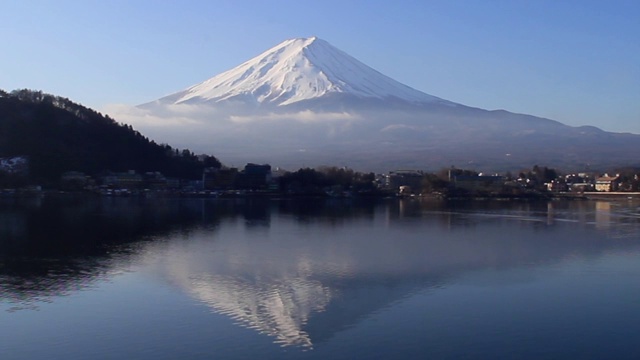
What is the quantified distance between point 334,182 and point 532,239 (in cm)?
1264

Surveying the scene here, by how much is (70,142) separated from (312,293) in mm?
15213

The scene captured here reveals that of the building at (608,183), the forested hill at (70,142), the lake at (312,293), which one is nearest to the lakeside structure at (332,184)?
the building at (608,183)

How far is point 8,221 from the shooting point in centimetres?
959

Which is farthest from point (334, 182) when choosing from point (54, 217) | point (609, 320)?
point (609, 320)

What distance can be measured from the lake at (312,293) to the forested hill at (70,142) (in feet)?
27.6

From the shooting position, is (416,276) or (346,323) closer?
(346,323)

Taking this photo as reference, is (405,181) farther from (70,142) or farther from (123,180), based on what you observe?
(70,142)

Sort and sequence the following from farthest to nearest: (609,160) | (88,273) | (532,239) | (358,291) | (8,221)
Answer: (609,160) < (8,221) < (532,239) < (88,273) < (358,291)

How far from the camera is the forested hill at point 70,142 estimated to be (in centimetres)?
1739

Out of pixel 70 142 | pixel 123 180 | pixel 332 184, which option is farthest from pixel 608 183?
pixel 70 142

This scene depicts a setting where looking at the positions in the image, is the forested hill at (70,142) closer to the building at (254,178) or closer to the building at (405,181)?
the building at (254,178)

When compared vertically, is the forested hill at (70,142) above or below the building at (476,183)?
above

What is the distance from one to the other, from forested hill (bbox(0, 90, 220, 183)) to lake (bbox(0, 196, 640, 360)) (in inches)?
332

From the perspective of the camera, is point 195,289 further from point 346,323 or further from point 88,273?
point 346,323
